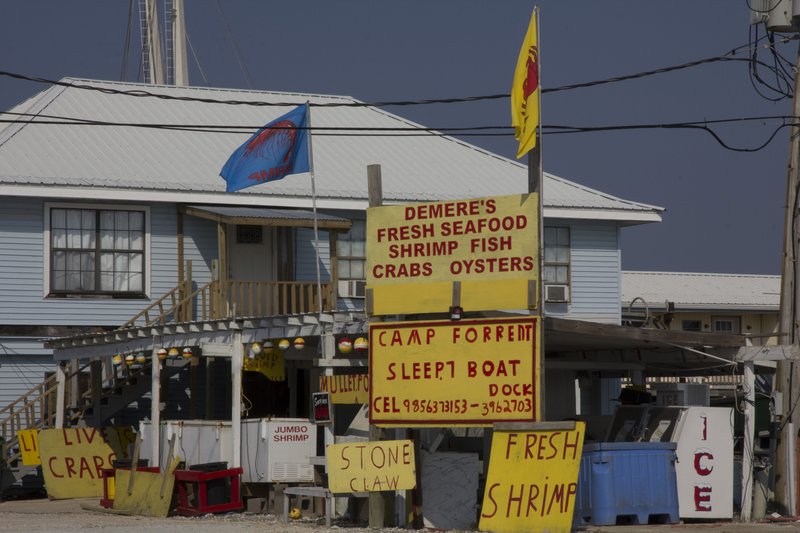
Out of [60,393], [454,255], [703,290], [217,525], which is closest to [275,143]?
[454,255]

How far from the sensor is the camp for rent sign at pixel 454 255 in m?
15.6

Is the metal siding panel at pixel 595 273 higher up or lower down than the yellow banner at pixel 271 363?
higher up

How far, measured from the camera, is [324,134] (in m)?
31.7

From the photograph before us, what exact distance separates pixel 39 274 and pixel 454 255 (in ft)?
42.8

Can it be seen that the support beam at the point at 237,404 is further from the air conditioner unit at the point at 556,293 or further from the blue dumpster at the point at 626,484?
the air conditioner unit at the point at 556,293

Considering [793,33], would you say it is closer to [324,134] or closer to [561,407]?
[561,407]

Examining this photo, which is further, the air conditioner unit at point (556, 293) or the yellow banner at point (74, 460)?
the air conditioner unit at point (556, 293)

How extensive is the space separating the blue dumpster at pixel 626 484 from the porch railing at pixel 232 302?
8.77 meters

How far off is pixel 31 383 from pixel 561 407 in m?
10.8

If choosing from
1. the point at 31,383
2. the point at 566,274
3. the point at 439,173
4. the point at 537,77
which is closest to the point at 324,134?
the point at 439,173

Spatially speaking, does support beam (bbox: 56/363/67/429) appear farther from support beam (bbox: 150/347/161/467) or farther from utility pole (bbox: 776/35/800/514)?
utility pole (bbox: 776/35/800/514)

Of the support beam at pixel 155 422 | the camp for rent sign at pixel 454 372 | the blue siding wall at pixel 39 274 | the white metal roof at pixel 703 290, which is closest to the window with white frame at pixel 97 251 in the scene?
the blue siding wall at pixel 39 274

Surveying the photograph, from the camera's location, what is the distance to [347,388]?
17719 millimetres

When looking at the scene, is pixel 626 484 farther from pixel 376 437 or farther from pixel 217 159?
pixel 217 159
